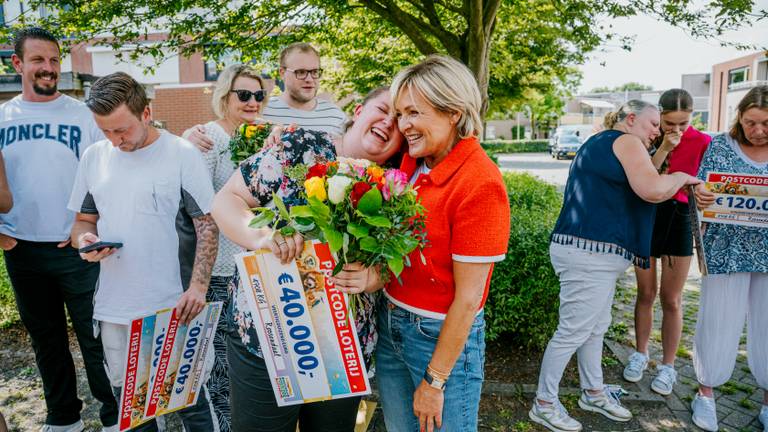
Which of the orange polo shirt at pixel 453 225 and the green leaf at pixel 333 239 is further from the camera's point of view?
the orange polo shirt at pixel 453 225

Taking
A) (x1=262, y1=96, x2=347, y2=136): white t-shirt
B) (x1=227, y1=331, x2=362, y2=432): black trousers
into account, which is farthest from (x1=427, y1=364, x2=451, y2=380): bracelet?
(x1=262, y1=96, x2=347, y2=136): white t-shirt

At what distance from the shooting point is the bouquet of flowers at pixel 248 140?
253 centimetres

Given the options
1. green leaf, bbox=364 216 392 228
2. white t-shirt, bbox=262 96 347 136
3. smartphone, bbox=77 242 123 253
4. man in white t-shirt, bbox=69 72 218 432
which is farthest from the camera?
white t-shirt, bbox=262 96 347 136

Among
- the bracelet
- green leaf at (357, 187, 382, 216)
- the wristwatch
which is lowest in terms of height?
the wristwatch

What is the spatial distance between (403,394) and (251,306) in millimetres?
806

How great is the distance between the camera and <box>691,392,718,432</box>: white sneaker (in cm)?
339

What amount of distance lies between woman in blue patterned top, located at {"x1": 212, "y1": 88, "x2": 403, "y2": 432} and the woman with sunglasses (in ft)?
3.58

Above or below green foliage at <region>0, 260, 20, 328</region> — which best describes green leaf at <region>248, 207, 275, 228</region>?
above

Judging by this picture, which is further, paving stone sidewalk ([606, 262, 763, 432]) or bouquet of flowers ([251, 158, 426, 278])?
paving stone sidewalk ([606, 262, 763, 432])

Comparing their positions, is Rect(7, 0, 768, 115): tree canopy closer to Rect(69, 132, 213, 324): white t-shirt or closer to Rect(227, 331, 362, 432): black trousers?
Rect(69, 132, 213, 324): white t-shirt

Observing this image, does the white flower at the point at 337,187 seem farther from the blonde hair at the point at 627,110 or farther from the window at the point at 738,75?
the window at the point at 738,75

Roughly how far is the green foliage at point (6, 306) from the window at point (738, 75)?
51.3 m

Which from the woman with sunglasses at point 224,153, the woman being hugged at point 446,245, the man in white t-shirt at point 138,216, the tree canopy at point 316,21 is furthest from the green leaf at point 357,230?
the tree canopy at point 316,21

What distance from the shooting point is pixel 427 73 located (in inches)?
69.6
